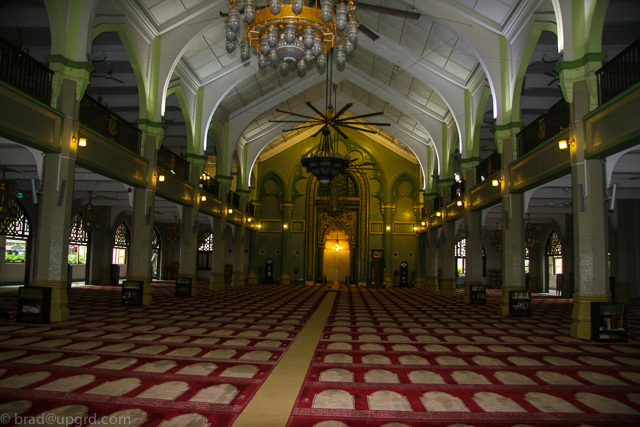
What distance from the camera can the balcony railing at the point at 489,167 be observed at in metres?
11.1

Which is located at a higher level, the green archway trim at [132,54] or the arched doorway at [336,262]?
the green archway trim at [132,54]

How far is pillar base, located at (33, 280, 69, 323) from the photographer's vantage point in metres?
7.15

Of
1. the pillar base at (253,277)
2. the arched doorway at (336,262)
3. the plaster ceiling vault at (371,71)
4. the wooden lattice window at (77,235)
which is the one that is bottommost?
the pillar base at (253,277)

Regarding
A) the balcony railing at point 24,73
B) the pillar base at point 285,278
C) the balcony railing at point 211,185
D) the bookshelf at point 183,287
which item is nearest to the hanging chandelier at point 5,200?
the bookshelf at point 183,287

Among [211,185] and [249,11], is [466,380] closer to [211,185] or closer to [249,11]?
[249,11]

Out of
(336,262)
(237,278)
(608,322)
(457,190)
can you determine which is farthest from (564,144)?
(336,262)

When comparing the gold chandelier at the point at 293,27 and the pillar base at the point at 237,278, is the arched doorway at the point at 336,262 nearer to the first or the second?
the pillar base at the point at 237,278

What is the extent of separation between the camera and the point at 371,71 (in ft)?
52.3

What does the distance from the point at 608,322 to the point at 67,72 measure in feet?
30.9

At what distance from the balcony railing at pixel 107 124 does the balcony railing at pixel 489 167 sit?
28.5 feet

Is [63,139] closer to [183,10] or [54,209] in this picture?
[54,209]

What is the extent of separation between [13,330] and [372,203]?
61.2ft

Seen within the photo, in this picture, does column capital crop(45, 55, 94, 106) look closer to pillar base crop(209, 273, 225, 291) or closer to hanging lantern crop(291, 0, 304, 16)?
hanging lantern crop(291, 0, 304, 16)

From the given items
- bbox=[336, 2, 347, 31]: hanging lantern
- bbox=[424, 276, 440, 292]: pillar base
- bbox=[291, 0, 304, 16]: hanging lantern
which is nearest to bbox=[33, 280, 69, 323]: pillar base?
bbox=[291, 0, 304, 16]: hanging lantern
